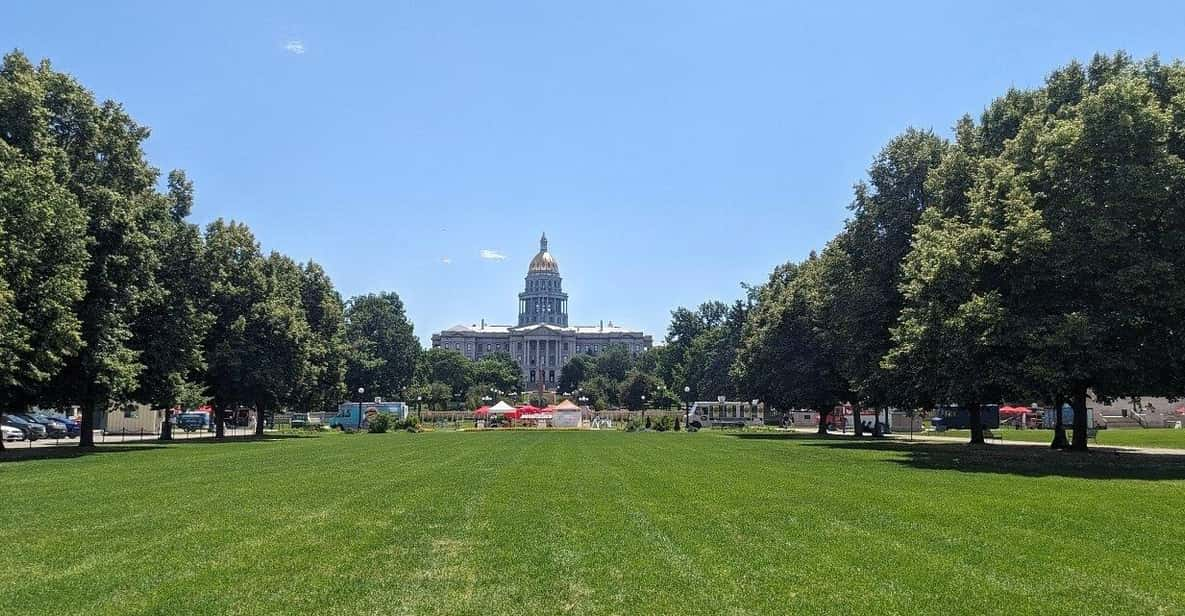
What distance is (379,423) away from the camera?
86.9 m

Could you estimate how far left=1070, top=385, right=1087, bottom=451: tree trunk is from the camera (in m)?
36.0

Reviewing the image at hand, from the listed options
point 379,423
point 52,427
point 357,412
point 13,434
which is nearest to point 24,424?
point 52,427

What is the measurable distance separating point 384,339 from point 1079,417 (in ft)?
311

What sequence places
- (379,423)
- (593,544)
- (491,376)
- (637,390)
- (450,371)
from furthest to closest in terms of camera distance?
1. (491,376)
2. (450,371)
3. (637,390)
4. (379,423)
5. (593,544)

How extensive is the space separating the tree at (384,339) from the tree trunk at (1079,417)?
277 feet

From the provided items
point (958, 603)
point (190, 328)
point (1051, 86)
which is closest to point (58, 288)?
point (190, 328)

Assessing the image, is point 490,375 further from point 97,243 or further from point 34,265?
point 34,265

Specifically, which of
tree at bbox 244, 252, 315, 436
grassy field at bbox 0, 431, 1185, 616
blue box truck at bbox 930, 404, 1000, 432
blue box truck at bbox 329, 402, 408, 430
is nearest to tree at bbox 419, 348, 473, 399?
blue box truck at bbox 329, 402, 408, 430

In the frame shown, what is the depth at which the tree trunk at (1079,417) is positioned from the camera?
35969 mm

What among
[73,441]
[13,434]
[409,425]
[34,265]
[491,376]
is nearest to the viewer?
[34,265]

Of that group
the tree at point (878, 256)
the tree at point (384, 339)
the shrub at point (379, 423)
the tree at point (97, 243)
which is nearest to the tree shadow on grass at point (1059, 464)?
the tree at point (878, 256)

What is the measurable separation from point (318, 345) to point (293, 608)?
6806cm

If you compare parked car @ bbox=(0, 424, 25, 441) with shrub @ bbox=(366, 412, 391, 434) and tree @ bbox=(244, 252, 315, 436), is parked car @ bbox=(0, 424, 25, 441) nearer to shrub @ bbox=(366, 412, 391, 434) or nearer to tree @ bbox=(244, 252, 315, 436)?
tree @ bbox=(244, 252, 315, 436)

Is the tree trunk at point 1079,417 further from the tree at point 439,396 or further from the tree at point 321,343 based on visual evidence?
the tree at point 439,396
